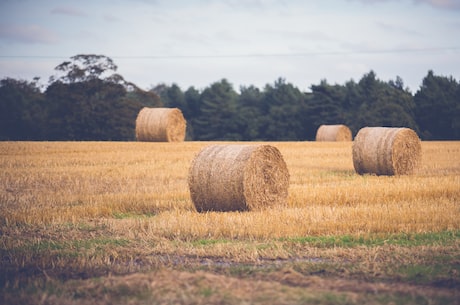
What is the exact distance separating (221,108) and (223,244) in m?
61.9

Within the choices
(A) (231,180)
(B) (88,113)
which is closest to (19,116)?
(B) (88,113)

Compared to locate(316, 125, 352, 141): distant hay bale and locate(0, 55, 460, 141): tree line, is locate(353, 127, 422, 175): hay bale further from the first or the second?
locate(0, 55, 460, 141): tree line

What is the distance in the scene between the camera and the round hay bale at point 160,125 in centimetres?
3250

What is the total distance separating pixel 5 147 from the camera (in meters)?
25.7

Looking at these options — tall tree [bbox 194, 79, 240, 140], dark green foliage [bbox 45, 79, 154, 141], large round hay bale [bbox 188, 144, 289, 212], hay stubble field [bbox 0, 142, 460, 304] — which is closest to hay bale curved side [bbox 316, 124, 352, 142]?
dark green foliage [bbox 45, 79, 154, 141]

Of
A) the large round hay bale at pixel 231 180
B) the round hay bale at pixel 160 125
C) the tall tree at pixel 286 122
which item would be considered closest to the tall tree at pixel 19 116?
the round hay bale at pixel 160 125

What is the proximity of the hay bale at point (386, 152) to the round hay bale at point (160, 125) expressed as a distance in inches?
536

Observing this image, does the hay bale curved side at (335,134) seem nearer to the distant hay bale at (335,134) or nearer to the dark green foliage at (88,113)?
the distant hay bale at (335,134)

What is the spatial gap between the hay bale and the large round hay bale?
744 centimetres

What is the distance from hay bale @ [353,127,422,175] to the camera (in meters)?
20.3

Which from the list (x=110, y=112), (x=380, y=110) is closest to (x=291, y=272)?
(x=110, y=112)

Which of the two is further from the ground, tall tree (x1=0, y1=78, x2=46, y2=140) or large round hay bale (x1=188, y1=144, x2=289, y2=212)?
tall tree (x1=0, y1=78, x2=46, y2=140)

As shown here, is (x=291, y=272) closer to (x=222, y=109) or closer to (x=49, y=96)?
(x=49, y=96)

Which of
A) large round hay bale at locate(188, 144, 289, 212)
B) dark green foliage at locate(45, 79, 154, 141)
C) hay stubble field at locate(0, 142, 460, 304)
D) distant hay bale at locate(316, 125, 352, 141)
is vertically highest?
dark green foliage at locate(45, 79, 154, 141)
